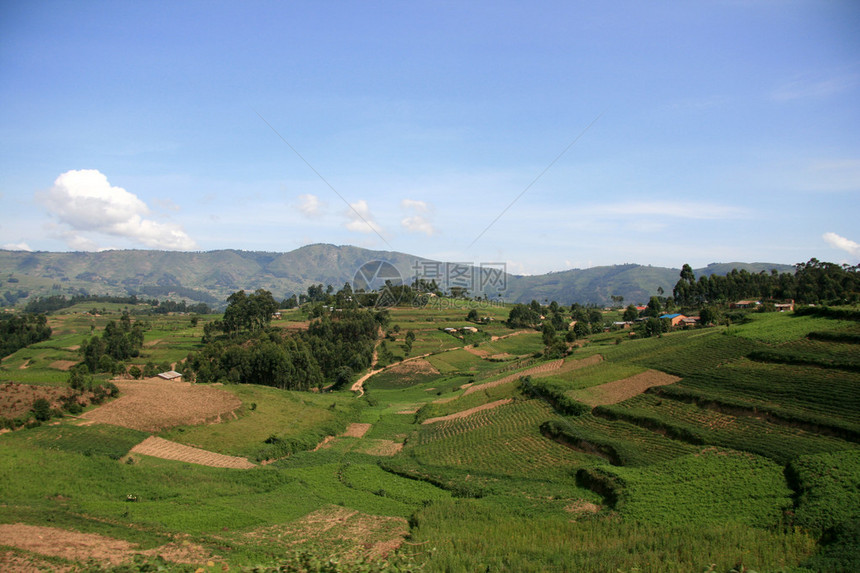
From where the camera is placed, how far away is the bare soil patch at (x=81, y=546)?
13358 mm

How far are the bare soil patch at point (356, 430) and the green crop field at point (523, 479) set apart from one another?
181 millimetres

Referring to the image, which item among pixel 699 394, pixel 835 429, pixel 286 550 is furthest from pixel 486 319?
pixel 286 550

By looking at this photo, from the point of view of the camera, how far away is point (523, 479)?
82.9ft

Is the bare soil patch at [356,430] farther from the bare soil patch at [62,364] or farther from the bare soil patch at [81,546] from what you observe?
the bare soil patch at [62,364]

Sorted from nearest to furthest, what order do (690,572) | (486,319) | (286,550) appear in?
1. (690,572)
2. (286,550)
3. (486,319)

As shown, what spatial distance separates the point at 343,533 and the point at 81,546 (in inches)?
334

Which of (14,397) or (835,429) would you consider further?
(14,397)

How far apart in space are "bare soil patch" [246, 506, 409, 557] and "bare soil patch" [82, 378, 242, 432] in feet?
57.3

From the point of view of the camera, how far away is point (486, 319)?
106 m

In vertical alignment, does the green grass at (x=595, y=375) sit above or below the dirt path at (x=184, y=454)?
above

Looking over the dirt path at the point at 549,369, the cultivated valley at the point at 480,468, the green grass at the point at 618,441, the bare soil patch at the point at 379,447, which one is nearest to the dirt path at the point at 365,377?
the cultivated valley at the point at 480,468

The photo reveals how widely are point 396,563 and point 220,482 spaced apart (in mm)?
17454

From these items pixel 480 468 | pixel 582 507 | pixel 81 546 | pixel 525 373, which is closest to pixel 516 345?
pixel 525 373

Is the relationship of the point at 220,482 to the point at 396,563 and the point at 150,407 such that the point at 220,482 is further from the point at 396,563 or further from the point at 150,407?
the point at 396,563
